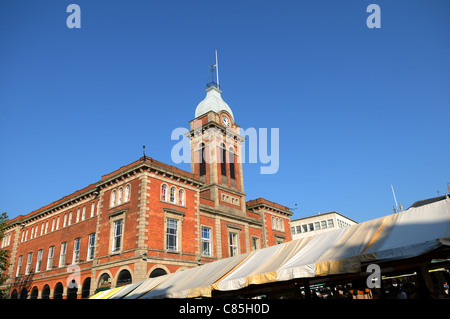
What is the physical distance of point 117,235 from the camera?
29.4 meters

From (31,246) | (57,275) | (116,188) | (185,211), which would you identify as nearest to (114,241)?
(116,188)

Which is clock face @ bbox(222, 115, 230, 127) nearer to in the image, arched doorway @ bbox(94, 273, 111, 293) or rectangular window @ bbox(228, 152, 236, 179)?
rectangular window @ bbox(228, 152, 236, 179)

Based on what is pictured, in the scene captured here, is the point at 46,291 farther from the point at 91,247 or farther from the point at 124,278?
the point at 124,278

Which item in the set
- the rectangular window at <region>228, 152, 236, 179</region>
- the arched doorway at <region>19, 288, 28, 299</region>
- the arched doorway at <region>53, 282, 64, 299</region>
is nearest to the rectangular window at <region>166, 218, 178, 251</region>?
the rectangular window at <region>228, 152, 236, 179</region>

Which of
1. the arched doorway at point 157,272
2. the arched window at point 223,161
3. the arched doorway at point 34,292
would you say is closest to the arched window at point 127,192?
the arched doorway at point 157,272

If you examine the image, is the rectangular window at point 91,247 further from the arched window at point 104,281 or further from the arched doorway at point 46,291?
the arched doorway at point 46,291

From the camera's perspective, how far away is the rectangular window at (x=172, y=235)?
95.4 ft

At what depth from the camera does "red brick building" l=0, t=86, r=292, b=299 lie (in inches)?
1105

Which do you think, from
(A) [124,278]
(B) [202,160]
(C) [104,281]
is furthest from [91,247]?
(B) [202,160]

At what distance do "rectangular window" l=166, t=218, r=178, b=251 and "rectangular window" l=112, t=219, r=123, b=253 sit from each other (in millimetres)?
4327

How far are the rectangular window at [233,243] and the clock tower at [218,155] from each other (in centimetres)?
296

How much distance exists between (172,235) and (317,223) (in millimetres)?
56251
